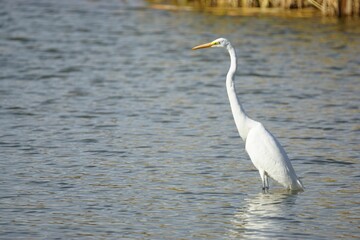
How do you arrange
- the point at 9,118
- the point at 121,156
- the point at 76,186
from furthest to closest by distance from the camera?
1. the point at 9,118
2. the point at 121,156
3. the point at 76,186

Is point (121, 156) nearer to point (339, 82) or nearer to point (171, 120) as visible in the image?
point (171, 120)

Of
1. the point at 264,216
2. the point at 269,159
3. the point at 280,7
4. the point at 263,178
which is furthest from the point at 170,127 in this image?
the point at 280,7

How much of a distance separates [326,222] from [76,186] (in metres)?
2.79

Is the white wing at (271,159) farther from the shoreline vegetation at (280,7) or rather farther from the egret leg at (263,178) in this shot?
the shoreline vegetation at (280,7)

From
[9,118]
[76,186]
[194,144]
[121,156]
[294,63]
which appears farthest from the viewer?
[294,63]

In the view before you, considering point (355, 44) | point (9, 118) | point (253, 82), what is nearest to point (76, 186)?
point (9, 118)

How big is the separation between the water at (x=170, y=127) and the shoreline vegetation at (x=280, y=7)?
1.61 feet

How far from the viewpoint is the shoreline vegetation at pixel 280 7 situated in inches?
953

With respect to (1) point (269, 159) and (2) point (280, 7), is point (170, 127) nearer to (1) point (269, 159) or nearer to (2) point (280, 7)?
(1) point (269, 159)

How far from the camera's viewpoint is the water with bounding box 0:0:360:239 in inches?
331

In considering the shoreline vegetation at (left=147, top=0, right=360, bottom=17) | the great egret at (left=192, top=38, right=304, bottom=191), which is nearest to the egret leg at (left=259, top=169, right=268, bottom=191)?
the great egret at (left=192, top=38, right=304, bottom=191)

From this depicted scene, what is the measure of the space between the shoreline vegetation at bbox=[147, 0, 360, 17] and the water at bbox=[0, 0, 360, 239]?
0.49 m

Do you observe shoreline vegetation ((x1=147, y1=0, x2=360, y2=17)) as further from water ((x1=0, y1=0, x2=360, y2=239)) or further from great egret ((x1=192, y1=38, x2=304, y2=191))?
great egret ((x1=192, y1=38, x2=304, y2=191))

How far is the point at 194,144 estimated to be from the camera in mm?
11906
